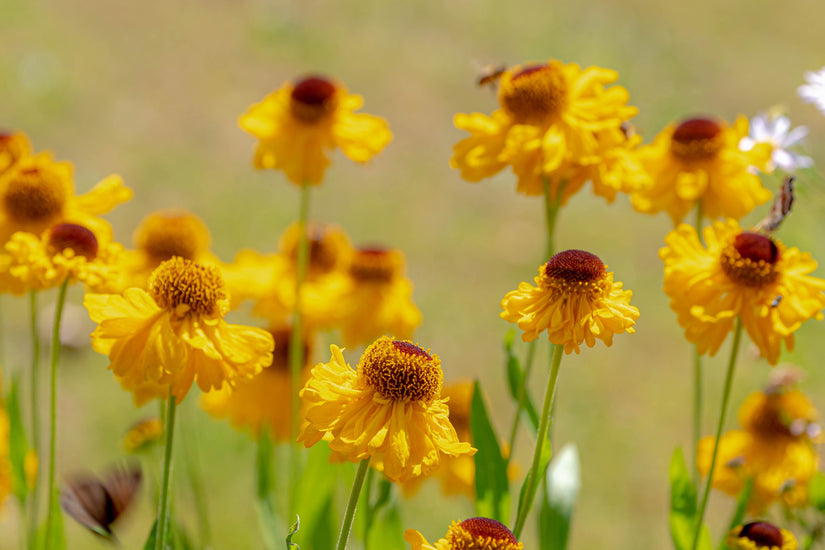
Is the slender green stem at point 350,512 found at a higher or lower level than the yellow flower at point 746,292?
lower

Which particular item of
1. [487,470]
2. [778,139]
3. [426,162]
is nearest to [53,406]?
[487,470]

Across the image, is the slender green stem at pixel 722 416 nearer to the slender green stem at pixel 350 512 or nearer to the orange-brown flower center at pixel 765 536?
the orange-brown flower center at pixel 765 536

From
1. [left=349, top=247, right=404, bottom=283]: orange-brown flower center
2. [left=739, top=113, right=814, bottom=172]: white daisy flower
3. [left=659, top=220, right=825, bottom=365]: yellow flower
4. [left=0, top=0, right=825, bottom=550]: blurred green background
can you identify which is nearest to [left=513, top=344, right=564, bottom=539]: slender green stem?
[left=659, top=220, right=825, bottom=365]: yellow flower

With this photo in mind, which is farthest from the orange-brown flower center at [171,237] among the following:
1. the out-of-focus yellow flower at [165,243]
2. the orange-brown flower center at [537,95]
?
the orange-brown flower center at [537,95]

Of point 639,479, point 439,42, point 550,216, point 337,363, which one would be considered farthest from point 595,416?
point 439,42

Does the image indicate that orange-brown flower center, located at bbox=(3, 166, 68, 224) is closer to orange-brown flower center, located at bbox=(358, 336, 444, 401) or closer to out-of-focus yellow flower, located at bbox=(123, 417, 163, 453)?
out-of-focus yellow flower, located at bbox=(123, 417, 163, 453)
